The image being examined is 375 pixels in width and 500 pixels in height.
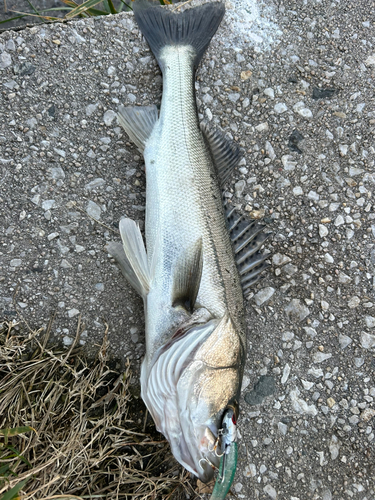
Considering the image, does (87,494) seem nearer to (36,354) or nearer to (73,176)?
(36,354)

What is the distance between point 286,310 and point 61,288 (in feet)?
4.89

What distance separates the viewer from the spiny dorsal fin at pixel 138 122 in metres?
2.53

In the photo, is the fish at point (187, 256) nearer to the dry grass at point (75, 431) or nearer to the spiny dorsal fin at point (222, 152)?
the spiny dorsal fin at point (222, 152)

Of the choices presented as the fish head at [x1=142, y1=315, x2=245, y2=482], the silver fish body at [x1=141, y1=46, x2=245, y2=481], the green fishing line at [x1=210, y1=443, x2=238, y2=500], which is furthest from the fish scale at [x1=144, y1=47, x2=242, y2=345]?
the green fishing line at [x1=210, y1=443, x2=238, y2=500]

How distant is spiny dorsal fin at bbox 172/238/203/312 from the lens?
85.4 inches

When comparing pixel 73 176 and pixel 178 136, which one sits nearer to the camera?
pixel 178 136

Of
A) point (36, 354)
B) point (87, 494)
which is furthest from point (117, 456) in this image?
point (36, 354)

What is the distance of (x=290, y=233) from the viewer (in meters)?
2.79

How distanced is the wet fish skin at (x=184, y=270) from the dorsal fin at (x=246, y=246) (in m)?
Result: 0.07

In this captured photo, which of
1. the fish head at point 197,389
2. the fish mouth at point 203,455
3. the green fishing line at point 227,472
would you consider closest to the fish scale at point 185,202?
the fish head at point 197,389

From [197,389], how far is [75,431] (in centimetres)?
85

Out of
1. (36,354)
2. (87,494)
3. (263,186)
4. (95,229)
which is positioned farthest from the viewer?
(263,186)

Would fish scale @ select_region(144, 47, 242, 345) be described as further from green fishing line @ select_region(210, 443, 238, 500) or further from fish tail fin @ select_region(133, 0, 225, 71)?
green fishing line @ select_region(210, 443, 238, 500)

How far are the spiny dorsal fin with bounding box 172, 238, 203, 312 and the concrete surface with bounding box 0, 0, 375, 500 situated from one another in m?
0.51
